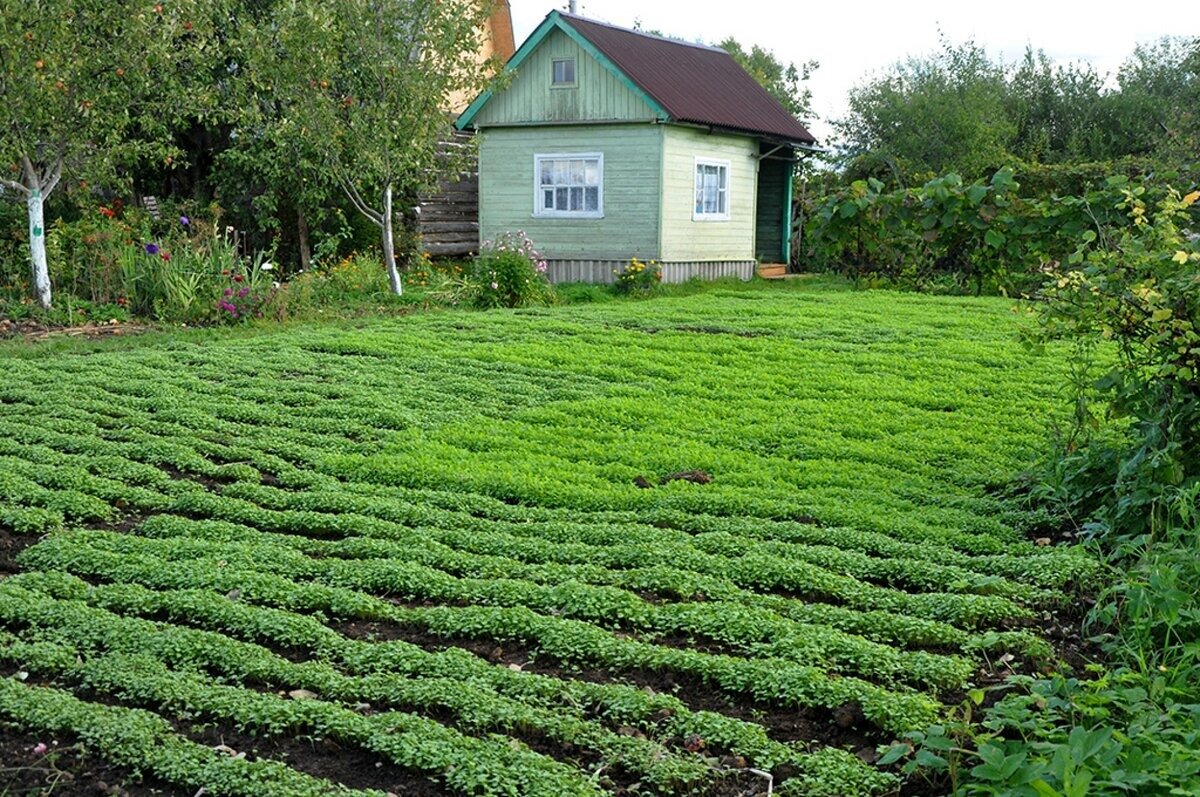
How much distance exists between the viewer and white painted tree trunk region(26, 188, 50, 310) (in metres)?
13.3

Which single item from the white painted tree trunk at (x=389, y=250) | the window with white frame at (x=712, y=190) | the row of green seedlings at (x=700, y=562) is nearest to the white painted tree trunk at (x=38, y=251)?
the white painted tree trunk at (x=389, y=250)

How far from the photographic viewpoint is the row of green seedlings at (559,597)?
3.99 metres

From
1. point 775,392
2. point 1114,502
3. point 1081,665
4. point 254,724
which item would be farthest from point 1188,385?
point 254,724

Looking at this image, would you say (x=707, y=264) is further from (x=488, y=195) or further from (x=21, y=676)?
(x=21, y=676)

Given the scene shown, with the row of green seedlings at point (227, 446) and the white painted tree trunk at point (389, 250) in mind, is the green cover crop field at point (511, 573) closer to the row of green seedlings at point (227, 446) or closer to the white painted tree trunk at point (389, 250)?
the row of green seedlings at point (227, 446)

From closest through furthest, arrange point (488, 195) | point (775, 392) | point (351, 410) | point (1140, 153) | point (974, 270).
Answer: point (351, 410) → point (775, 392) → point (974, 270) → point (488, 195) → point (1140, 153)

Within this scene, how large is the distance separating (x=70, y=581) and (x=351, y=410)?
3.34 m

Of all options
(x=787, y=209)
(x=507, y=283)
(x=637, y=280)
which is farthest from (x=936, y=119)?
(x=507, y=283)

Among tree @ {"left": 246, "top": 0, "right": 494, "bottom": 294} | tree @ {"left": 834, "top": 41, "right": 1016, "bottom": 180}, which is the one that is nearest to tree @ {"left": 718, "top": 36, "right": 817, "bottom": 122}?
tree @ {"left": 834, "top": 41, "right": 1016, "bottom": 180}

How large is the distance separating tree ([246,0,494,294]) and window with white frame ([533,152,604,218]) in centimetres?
434

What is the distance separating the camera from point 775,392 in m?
8.62

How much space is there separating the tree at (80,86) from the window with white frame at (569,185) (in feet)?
23.3

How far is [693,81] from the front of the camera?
21.5m

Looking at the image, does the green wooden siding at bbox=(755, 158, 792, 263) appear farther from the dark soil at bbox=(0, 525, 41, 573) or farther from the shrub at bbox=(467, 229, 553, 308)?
the dark soil at bbox=(0, 525, 41, 573)
